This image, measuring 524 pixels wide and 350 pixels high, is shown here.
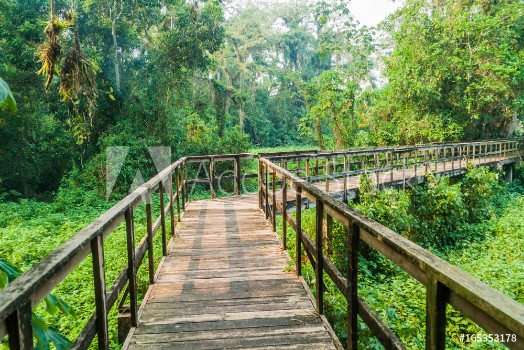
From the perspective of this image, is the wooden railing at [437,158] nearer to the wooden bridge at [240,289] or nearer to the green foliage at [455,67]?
the green foliage at [455,67]

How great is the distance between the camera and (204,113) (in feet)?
67.1

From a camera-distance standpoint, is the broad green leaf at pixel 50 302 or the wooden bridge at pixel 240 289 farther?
the broad green leaf at pixel 50 302

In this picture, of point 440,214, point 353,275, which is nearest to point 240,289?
point 353,275

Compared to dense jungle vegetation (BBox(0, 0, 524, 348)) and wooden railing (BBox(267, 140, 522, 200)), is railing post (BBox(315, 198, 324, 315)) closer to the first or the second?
dense jungle vegetation (BBox(0, 0, 524, 348))

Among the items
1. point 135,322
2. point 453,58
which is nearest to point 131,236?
point 135,322

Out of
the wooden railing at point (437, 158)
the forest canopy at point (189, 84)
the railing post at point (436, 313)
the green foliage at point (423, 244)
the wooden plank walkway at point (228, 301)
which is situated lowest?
the green foliage at point (423, 244)

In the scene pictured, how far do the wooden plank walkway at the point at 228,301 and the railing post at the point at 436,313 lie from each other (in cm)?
141

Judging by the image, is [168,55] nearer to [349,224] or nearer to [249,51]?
[349,224]

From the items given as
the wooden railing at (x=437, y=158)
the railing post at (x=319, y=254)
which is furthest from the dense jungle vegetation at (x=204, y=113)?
the wooden railing at (x=437, y=158)

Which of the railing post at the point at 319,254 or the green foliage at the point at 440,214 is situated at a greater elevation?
the railing post at the point at 319,254

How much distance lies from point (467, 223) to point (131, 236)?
11.7 meters

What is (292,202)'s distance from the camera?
8.48 m

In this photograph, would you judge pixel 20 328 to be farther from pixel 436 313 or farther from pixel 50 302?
pixel 436 313

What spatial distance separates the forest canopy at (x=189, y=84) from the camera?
14.9 metres
